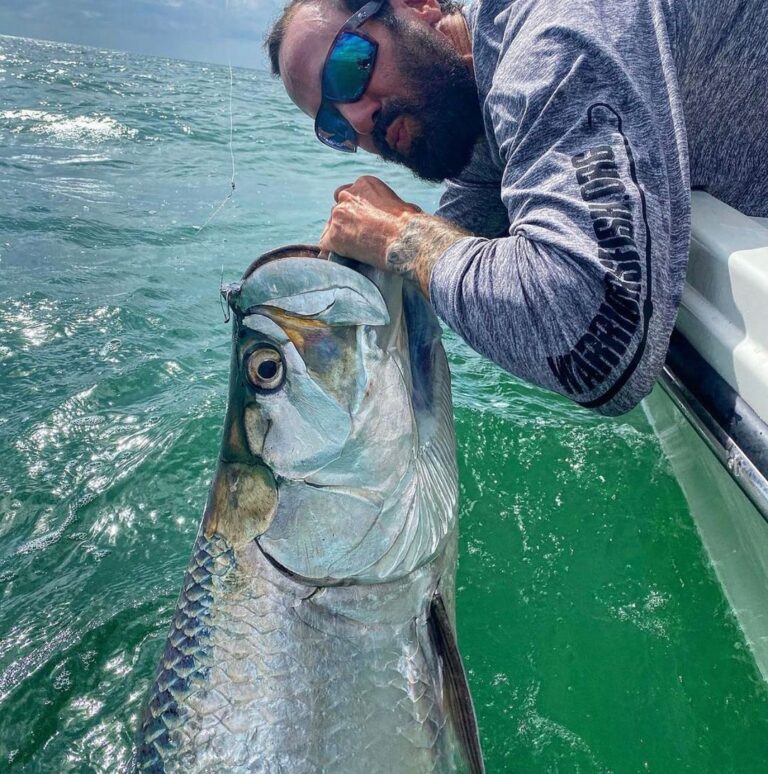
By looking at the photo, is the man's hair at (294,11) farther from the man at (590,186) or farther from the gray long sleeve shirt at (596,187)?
the gray long sleeve shirt at (596,187)

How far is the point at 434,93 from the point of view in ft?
6.32

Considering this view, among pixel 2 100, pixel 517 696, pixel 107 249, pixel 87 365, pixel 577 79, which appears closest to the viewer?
pixel 577 79

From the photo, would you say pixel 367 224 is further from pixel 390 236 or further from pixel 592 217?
pixel 592 217

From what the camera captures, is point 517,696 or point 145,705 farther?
point 517,696

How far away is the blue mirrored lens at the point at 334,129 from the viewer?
2104mm

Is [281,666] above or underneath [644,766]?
above

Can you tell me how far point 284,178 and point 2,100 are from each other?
23.0 ft

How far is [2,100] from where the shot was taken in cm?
1191

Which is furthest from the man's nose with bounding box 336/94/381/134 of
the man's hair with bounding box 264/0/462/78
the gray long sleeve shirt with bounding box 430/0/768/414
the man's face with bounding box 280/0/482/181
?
the gray long sleeve shirt with bounding box 430/0/768/414

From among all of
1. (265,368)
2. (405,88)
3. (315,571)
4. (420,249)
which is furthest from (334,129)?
(315,571)

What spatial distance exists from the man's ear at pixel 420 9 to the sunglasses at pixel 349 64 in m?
0.05

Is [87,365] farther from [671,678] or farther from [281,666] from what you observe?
[671,678]

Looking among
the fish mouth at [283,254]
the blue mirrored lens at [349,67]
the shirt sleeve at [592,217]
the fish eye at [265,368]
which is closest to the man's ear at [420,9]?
the blue mirrored lens at [349,67]

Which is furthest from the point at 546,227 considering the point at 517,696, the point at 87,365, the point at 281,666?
the point at 87,365
